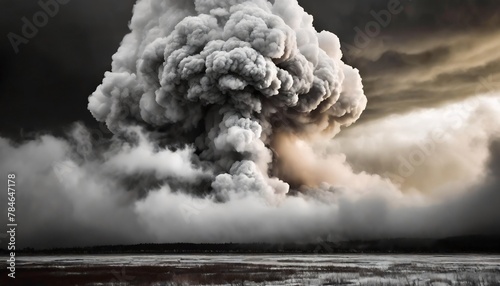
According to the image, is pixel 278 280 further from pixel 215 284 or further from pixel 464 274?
pixel 464 274

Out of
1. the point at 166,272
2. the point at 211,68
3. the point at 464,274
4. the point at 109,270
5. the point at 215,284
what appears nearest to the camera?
the point at 215,284

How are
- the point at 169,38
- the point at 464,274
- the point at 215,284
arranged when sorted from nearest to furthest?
the point at 215,284 → the point at 464,274 → the point at 169,38

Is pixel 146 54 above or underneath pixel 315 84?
above

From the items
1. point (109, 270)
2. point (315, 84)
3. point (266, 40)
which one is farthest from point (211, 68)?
point (109, 270)

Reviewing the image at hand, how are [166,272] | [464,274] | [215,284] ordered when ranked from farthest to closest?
[166,272], [464,274], [215,284]

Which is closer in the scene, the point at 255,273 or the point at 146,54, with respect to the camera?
the point at 255,273

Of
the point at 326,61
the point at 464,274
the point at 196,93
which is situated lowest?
the point at 464,274

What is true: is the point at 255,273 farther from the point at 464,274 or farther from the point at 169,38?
the point at 169,38

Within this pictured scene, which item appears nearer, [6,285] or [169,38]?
[6,285]

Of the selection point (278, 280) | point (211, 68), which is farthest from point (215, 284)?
point (211, 68)
